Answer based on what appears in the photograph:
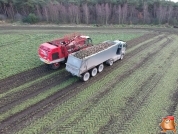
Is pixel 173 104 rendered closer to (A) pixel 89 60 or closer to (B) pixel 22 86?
(A) pixel 89 60

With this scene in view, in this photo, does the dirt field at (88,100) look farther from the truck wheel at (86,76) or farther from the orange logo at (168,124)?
the truck wheel at (86,76)

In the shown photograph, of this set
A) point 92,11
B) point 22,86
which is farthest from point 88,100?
point 92,11

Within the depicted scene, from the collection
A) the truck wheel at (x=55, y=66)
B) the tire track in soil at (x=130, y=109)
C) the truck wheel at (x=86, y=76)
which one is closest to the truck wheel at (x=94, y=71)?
the truck wheel at (x=86, y=76)

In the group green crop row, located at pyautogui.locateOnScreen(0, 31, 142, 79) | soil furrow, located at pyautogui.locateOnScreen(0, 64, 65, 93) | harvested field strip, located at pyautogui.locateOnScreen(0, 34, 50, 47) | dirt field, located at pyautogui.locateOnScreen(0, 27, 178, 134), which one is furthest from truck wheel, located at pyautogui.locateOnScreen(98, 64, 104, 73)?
harvested field strip, located at pyautogui.locateOnScreen(0, 34, 50, 47)

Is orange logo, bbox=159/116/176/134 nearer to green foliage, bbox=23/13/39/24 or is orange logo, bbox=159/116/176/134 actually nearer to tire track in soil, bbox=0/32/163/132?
tire track in soil, bbox=0/32/163/132

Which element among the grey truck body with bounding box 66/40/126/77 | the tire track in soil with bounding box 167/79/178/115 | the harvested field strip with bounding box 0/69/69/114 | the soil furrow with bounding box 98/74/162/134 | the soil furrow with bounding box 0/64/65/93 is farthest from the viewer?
the grey truck body with bounding box 66/40/126/77

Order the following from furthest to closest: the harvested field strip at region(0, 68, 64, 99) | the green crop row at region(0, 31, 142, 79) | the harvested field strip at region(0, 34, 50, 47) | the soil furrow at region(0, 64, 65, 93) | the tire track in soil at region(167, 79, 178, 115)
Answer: the harvested field strip at region(0, 34, 50, 47), the green crop row at region(0, 31, 142, 79), the soil furrow at region(0, 64, 65, 93), the harvested field strip at region(0, 68, 64, 99), the tire track in soil at region(167, 79, 178, 115)

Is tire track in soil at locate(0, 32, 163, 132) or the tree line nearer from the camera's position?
tire track in soil at locate(0, 32, 163, 132)
